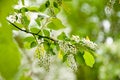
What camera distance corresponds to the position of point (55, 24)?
962mm

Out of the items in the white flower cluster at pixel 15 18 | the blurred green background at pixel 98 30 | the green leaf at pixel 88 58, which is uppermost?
the blurred green background at pixel 98 30

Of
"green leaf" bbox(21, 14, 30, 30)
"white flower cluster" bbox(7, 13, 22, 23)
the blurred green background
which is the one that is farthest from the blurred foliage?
the blurred green background

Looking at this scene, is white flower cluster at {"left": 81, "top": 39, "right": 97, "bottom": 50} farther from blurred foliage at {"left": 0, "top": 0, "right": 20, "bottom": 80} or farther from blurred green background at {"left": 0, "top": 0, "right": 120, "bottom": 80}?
blurred green background at {"left": 0, "top": 0, "right": 120, "bottom": 80}

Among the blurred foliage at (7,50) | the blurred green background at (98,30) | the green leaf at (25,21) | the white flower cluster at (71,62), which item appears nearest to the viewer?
the blurred foliage at (7,50)

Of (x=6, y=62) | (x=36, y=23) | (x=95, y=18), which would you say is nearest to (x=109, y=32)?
(x=95, y=18)

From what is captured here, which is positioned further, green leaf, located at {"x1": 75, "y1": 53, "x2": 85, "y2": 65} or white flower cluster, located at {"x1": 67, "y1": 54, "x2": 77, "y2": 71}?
green leaf, located at {"x1": 75, "y1": 53, "x2": 85, "y2": 65}

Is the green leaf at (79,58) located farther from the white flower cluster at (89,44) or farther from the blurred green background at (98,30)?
the blurred green background at (98,30)

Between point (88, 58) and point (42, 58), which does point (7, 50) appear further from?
point (88, 58)

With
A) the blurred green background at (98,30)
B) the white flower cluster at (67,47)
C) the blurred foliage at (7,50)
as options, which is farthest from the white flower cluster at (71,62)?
the blurred green background at (98,30)

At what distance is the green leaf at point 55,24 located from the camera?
0.94 m

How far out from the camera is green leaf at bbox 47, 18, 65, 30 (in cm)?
94

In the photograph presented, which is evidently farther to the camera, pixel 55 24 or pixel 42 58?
pixel 55 24

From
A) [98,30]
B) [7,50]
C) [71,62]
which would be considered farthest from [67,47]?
[98,30]


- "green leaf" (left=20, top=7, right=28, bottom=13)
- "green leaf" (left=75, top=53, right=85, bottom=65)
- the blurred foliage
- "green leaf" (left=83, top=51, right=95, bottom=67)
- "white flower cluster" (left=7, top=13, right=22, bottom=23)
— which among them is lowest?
the blurred foliage
